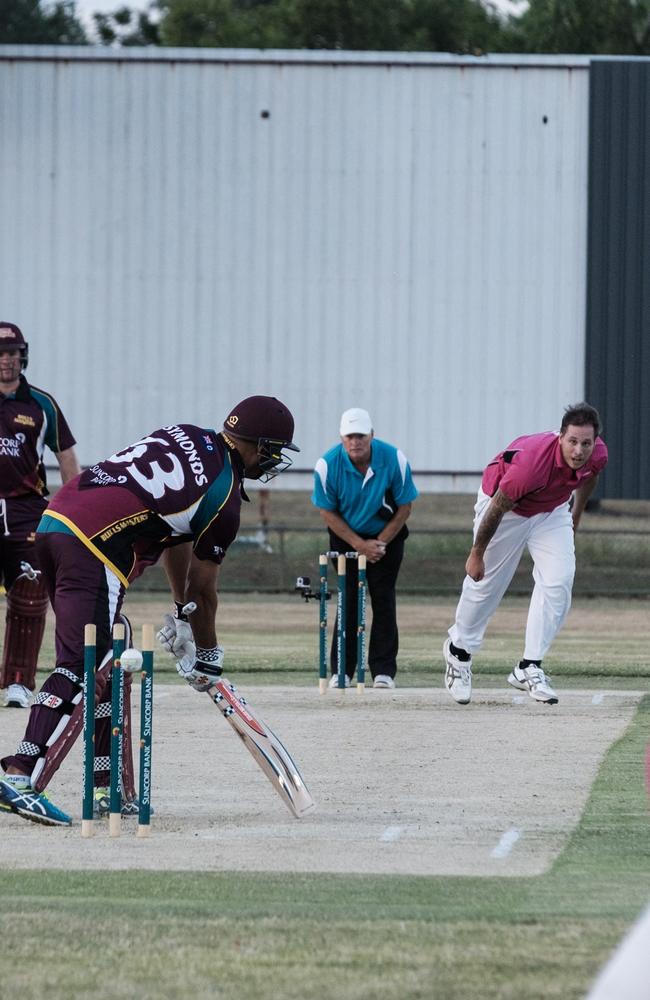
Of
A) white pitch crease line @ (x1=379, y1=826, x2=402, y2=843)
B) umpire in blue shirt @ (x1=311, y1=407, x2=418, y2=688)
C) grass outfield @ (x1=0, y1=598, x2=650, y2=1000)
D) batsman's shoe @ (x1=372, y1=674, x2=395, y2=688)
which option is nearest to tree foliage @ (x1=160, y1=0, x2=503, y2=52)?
umpire in blue shirt @ (x1=311, y1=407, x2=418, y2=688)

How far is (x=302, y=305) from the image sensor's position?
2103 centimetres

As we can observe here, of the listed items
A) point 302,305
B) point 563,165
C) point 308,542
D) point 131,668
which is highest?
point 563,165

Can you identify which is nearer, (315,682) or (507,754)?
(507,754)

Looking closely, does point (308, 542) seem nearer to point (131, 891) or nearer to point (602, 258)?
point (602, 258)

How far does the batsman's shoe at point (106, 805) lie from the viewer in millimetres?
7258

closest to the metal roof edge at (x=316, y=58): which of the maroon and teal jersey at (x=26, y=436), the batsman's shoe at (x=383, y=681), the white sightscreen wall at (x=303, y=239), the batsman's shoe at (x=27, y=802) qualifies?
the white sightscreen wall at (x=303, y=239)

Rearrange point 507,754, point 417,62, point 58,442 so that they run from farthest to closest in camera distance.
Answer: point 417,62
point 58,442
point 507,754

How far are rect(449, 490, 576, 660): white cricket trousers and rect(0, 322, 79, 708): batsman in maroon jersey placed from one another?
2452mm

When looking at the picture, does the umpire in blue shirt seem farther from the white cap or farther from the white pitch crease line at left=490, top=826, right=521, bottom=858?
the white pitch crease line at left=490, top=826, right=521, bottom=858

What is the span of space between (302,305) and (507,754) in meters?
12.8

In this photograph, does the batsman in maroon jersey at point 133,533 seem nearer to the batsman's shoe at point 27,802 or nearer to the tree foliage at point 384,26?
the batsman's shoe at point 27,802

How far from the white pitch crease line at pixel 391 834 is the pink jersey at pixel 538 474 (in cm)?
Answer: 333

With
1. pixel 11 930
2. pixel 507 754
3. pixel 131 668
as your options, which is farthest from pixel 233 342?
pixel 11 930

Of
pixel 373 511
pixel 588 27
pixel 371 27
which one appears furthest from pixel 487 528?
pixel 371 27
